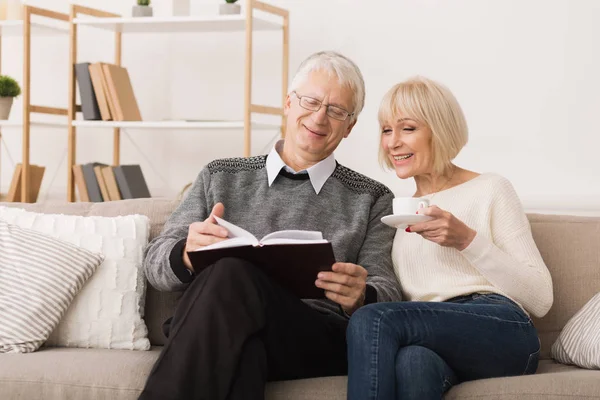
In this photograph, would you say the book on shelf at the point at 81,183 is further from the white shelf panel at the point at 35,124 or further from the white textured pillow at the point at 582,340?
the white textured pillow at the point at 582,340

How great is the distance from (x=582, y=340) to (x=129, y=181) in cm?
235

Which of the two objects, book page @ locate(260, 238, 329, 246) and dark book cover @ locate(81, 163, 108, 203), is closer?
book page @ locate(260, 238, 329, 246)

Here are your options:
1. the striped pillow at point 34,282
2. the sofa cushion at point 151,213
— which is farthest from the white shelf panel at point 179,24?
the striped pillow at point 34,282

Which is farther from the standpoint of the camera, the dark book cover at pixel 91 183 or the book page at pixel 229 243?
the dark book cover at pixel 91 183

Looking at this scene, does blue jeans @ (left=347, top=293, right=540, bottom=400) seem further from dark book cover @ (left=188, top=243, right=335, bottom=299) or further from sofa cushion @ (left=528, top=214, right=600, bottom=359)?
sofa cushion @ (left=528, top=214, right=600, bottom=359)

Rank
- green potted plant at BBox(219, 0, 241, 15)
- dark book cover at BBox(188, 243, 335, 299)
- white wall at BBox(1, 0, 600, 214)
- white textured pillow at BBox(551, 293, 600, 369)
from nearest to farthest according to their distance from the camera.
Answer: dark book cover at BBox(188, 243, 335, 299), white textured pillow at BBox(551, 293, 600, 369), white wall at BBox(1, 0, 600, 214), green potted plant at BBox(219, 0, 241, 15)

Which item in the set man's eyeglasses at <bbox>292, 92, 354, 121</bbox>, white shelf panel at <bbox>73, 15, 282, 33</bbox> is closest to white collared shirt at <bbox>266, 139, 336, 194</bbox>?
man's eyeglasses at <bbox>292, 92, 354, 121</bbox>

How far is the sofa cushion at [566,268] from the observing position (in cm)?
229

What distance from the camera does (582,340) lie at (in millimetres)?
2121

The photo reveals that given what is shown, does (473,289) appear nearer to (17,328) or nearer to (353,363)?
(353,363)

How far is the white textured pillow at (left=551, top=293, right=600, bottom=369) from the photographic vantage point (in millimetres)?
2078

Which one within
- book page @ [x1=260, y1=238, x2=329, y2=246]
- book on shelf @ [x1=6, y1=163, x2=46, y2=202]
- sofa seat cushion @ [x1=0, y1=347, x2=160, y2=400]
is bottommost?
sofa seat cushion @ [x1=0, y1=347, x2=160, y2=400]

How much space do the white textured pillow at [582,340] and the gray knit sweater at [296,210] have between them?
16.5 inches

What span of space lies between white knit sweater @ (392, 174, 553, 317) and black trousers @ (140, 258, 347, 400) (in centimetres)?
33
